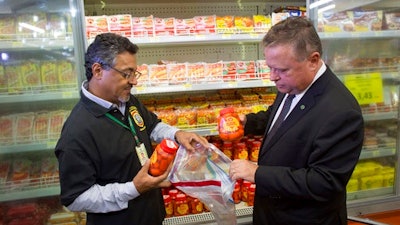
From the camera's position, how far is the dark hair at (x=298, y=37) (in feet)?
3.73

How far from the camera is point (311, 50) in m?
1.15

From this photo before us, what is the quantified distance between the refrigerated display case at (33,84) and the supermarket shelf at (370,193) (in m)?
2.28

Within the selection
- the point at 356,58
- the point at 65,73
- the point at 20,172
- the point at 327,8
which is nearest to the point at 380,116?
the point at 356,58

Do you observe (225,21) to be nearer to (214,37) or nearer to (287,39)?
(214,37)

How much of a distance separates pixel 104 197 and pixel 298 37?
3.33 ft

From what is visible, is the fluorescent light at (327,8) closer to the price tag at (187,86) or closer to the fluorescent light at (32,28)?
the price tag at (187,86)

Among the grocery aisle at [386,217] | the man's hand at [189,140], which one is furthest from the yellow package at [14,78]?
the grocery aisle at [386,217]

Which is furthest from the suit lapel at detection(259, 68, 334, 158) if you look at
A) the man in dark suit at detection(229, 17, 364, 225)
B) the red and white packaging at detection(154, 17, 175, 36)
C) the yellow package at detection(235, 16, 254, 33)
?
the red and white packaging at detection(154, 17, 175, 36)

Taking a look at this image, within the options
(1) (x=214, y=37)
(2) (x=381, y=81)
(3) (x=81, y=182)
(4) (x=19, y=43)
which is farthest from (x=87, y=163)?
(2) (x=381, y=81)

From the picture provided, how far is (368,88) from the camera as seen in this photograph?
235cm

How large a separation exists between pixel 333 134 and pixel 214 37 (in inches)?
49.4

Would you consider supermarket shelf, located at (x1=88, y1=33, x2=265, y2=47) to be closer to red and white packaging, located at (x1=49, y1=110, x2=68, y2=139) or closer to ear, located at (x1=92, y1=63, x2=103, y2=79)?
red and white packaging, located at (x1=49, y1=110, x2=68, y2=139)

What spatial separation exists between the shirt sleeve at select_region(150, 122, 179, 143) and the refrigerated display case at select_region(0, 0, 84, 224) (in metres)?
0.62

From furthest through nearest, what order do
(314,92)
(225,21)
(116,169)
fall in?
(225,21), (116,169), (314,92)
